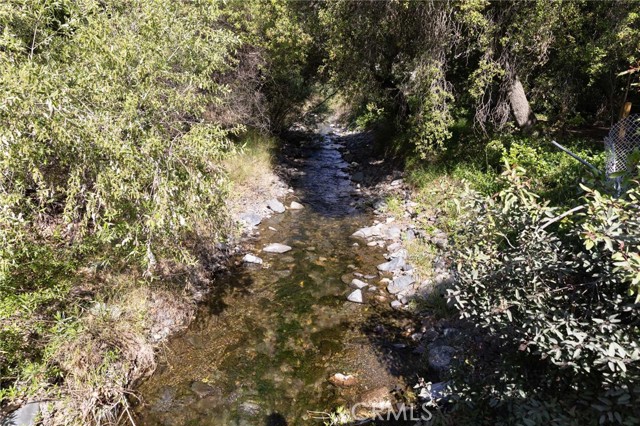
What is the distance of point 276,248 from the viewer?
9688mm

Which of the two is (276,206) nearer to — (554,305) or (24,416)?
(24,416)

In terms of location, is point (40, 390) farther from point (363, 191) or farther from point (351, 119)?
point (351, 119)

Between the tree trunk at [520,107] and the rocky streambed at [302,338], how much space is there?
15.1 feet

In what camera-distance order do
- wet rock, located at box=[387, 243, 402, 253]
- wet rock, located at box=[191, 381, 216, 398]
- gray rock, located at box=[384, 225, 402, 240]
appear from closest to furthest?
wet rock, located at box=[191, 381, 216, 398]
wet rock, located at box=[387, 243, 402, 253]
gray rock, located at box=[384, 225, 402, 240]

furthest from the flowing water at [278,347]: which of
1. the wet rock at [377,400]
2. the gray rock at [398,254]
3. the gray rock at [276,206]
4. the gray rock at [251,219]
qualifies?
the gray rock at [276,206]

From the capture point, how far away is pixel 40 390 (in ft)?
14.5

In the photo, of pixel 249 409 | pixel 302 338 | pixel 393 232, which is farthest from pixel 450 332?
pixel 393 232

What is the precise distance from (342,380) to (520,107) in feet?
30.7

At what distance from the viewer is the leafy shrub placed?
275 cm

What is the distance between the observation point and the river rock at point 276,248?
9.62 meters

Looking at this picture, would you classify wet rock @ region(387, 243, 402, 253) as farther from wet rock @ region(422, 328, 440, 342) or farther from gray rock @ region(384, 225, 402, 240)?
wet rock @ region(422, 328, 440, 342)

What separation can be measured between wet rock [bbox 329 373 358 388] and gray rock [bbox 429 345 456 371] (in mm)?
1204

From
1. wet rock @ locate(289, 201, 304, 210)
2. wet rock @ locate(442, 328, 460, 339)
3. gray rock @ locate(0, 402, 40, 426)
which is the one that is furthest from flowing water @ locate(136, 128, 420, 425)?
wet rock @ locate(289, 201, 304, 210)

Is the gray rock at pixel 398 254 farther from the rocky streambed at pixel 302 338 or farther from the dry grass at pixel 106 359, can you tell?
the dry grass at pixel 106 359
